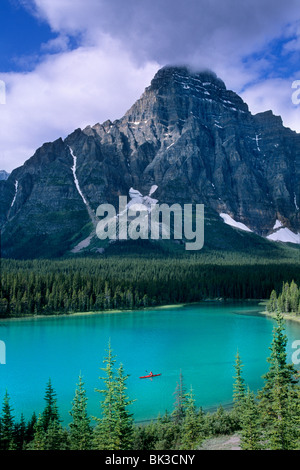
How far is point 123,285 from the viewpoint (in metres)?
124

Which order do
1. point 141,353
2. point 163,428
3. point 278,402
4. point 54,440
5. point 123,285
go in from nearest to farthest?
point 278,402
point 54,440
point 163,428
point 141,353
point 123,285

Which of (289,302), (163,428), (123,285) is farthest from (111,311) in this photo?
(163,428)

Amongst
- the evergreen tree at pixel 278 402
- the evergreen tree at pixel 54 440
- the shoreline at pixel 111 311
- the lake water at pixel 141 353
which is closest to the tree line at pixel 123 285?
the shoreline at pixel 111 311

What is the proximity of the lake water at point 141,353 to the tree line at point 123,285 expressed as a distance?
964 cm

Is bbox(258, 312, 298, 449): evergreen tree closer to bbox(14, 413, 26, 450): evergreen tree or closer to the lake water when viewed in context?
the lake water

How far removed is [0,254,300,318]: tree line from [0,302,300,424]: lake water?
9639mm

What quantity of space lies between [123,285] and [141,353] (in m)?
65.2

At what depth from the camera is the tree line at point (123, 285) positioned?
344 feet

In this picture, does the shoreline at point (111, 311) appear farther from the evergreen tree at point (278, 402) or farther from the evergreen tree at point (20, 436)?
the evergreen tree at point (278, 402)

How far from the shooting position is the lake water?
130 ft

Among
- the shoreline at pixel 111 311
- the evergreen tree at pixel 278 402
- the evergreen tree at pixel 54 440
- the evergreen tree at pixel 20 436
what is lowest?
the shoreline at pixel 111 311

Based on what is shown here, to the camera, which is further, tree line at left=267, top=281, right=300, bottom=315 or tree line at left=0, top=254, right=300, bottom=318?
tree line at left=0, top=254, right=300, bottom=318

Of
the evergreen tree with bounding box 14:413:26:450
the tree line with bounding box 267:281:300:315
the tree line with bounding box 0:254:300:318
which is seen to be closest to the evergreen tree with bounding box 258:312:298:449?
the evergreen tree with bounding box 14:413:26:450

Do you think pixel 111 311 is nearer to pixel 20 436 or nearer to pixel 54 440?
pixel 20 436
